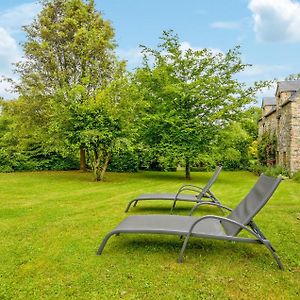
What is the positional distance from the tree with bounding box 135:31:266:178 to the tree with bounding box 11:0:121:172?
11.2 ft

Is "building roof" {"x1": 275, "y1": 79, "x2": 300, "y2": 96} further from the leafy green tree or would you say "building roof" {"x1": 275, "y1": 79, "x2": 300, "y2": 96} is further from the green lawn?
the green lawn

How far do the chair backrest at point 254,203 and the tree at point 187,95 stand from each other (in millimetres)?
12879

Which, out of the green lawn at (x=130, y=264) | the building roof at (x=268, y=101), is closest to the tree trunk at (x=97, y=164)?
the green lawn at (x=130, y=264)

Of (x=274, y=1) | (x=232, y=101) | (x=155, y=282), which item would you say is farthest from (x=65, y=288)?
(x=232, y=101)

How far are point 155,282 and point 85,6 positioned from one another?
21.4m

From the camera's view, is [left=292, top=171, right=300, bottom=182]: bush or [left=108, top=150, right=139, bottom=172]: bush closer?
[left=292, top=171, right=300, bottom=182]: bush

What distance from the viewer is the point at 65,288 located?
12.9ft

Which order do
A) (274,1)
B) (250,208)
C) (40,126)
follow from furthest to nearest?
(40,126) < (274,1) < (250,208)

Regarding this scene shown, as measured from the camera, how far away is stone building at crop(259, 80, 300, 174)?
20.2 meters

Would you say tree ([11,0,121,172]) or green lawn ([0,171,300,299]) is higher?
tree ([11,0,121,172])

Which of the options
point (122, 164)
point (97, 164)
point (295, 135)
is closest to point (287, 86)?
point (295, 135)

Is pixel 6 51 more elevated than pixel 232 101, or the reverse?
pixel 6 51

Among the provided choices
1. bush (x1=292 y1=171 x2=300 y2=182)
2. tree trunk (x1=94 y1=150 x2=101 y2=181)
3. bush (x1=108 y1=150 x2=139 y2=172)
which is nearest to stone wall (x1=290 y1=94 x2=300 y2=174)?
bush (x1=292 y1=171 x2=300 y2=182)

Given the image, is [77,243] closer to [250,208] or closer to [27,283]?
[27,283]
